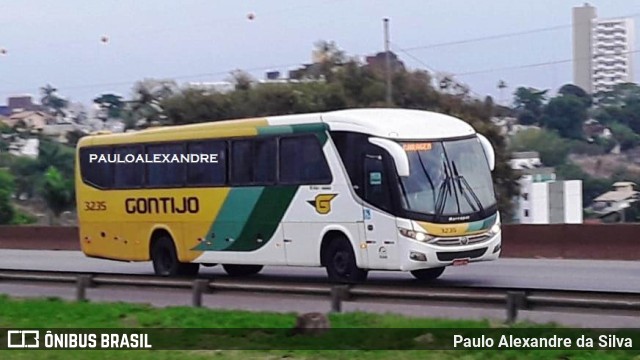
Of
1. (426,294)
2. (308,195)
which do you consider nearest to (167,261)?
(308,195)

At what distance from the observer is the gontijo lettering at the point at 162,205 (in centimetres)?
2470

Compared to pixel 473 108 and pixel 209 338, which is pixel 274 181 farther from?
pixel 473 108

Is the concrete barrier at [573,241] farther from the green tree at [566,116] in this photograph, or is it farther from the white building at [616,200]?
the green tree at [566,116]

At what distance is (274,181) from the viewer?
22.9 meters

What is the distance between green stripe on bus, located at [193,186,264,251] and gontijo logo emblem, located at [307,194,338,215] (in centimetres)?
160

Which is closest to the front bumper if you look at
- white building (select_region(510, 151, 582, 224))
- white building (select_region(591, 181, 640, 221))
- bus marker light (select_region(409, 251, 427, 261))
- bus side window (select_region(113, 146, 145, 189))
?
bus marker light (select_region(409, 251, 427, 261))

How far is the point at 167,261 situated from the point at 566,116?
79.8 meters

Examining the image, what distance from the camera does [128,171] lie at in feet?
86.1

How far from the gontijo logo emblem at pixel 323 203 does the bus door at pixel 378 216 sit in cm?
83

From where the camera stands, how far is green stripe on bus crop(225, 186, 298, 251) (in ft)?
74.3

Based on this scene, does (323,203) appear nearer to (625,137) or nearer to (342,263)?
(342,263)

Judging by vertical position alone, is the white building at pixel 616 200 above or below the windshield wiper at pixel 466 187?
below

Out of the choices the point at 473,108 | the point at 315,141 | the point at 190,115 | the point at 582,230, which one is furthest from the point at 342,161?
the point at 190,115

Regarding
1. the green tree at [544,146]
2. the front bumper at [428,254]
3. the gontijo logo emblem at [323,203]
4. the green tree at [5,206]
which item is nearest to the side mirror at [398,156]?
the front bumper at [428,254]
